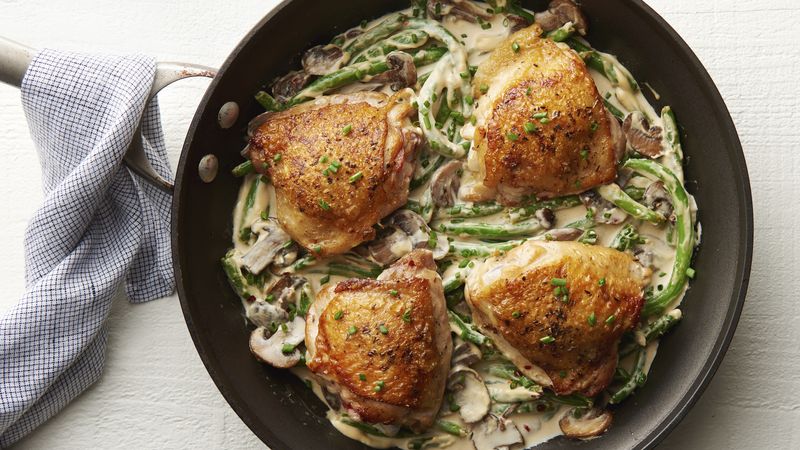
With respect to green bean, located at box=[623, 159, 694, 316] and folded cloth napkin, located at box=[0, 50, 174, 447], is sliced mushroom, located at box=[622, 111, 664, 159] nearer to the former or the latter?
green bean, located at box=[623, 159, 694, 316]

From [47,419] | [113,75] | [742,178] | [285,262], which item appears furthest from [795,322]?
[47,419]

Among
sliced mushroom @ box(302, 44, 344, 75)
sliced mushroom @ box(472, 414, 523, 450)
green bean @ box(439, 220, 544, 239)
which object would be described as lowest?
sliced mushroom @ box(472, 414, 523, 450)

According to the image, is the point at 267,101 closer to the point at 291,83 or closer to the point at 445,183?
the point at 291,83

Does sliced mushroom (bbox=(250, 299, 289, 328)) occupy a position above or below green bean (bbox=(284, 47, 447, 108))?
below

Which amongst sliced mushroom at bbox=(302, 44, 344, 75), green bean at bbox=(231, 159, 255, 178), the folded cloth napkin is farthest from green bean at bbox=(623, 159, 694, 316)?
the folded cloth napkin

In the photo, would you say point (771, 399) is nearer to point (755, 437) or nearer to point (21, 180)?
point (755, 437)

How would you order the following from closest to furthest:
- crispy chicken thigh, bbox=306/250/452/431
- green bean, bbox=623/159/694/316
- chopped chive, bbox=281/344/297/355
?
1. crispy chicken thigh, bbox=306/250/452/431
2. green bean, bbox=623/159/694/316
3. chopped chive, bbox=281/344/297/355
